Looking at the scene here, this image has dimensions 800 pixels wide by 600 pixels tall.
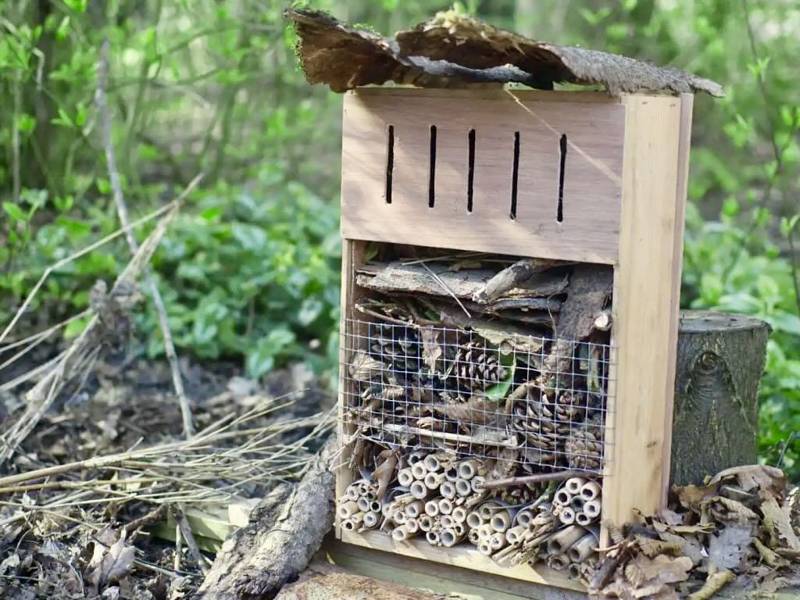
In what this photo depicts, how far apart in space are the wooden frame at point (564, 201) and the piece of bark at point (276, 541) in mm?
261

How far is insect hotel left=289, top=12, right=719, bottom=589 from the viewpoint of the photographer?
304 cm

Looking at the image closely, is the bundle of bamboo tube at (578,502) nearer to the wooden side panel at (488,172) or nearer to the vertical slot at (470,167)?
the wooden side panel at (488,172)

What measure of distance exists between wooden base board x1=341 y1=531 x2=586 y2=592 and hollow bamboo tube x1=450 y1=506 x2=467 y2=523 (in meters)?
0.09

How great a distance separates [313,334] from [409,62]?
11.7ft

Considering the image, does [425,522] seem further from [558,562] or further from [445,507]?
[558,562]

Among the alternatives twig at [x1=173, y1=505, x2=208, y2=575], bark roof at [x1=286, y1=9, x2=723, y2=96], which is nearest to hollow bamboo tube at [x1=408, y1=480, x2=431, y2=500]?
twig at [x1=173, y1=505, x2=208, y2=575]

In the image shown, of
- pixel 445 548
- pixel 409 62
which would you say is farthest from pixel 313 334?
pixel 409 62

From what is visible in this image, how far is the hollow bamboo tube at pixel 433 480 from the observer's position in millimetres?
3361

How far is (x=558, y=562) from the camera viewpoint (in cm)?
321

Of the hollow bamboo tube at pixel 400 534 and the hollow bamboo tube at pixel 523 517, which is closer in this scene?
the hollow bamboo tube at pixel 523 517

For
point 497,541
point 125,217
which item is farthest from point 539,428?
point 125,217

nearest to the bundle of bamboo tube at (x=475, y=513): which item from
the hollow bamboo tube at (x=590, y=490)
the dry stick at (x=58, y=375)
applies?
the hollow bamboo tube at (x=590, y=490)

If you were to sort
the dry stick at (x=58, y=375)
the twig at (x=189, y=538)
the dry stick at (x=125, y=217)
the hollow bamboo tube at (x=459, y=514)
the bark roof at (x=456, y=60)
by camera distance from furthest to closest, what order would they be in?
the dry stick at (x=125, y=217) → the dry stick at (x=58, y=375) → the twig at (x=189, y=538) → the hollow bamboo tube at (x=459, y=514) → the bark roof at (x=456, y=60)

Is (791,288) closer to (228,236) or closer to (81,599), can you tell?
(228,236)
